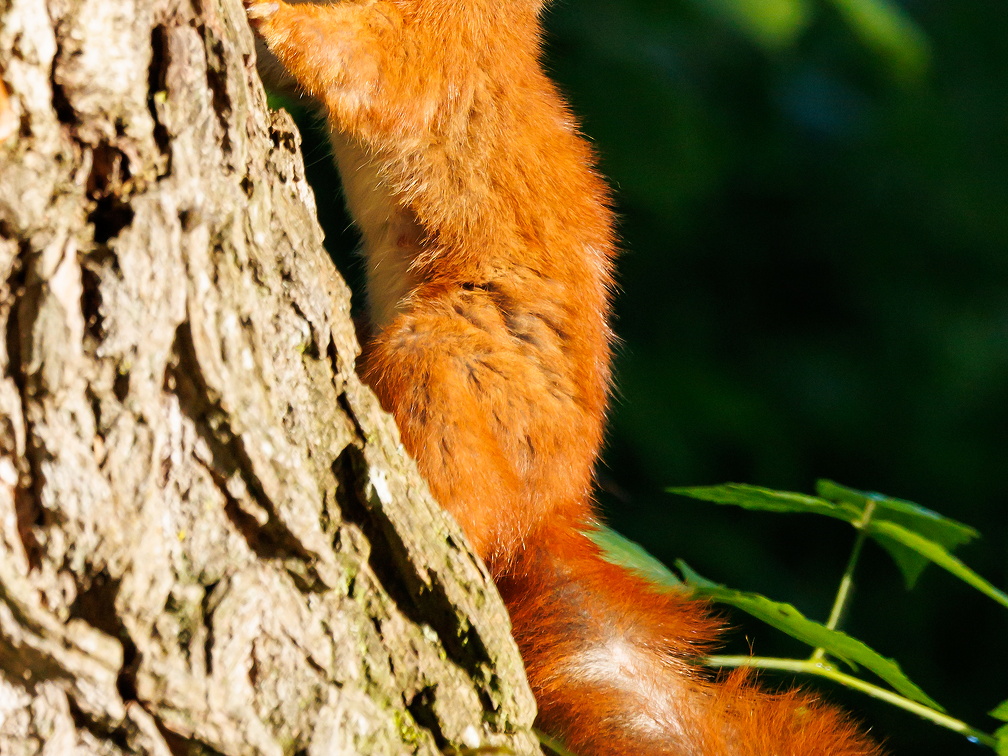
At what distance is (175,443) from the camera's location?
1.19 m

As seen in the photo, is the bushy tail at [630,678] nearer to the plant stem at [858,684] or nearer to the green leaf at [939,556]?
the plant stem at [858,684]

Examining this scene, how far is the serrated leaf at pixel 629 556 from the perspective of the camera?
186cm

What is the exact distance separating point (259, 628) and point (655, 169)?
9.14 feet

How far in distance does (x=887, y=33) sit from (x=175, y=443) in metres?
→ 2.40

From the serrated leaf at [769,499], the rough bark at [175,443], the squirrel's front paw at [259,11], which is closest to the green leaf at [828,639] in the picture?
the serrated leaf at [769,499]

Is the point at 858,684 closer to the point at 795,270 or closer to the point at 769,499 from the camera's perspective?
the point at 769,499

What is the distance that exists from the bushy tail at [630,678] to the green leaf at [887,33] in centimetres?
173

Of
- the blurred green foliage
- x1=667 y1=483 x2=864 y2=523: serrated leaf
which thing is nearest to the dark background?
the blurred green foliage

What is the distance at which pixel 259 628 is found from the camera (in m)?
1.23

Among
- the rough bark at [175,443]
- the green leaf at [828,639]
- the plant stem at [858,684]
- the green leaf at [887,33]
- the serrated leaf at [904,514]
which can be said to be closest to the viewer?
the rough bark at [175,443]

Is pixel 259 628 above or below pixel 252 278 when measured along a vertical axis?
below

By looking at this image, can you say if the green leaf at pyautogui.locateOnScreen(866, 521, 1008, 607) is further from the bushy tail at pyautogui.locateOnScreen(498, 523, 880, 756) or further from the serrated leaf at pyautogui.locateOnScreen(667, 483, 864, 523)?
the bushy tail at pyautogui.locateOnScreen(498, 523, 880, 756)

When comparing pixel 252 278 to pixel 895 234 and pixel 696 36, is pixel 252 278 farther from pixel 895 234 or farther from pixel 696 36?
pixel 895 234

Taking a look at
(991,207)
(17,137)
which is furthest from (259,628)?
(991,207)
